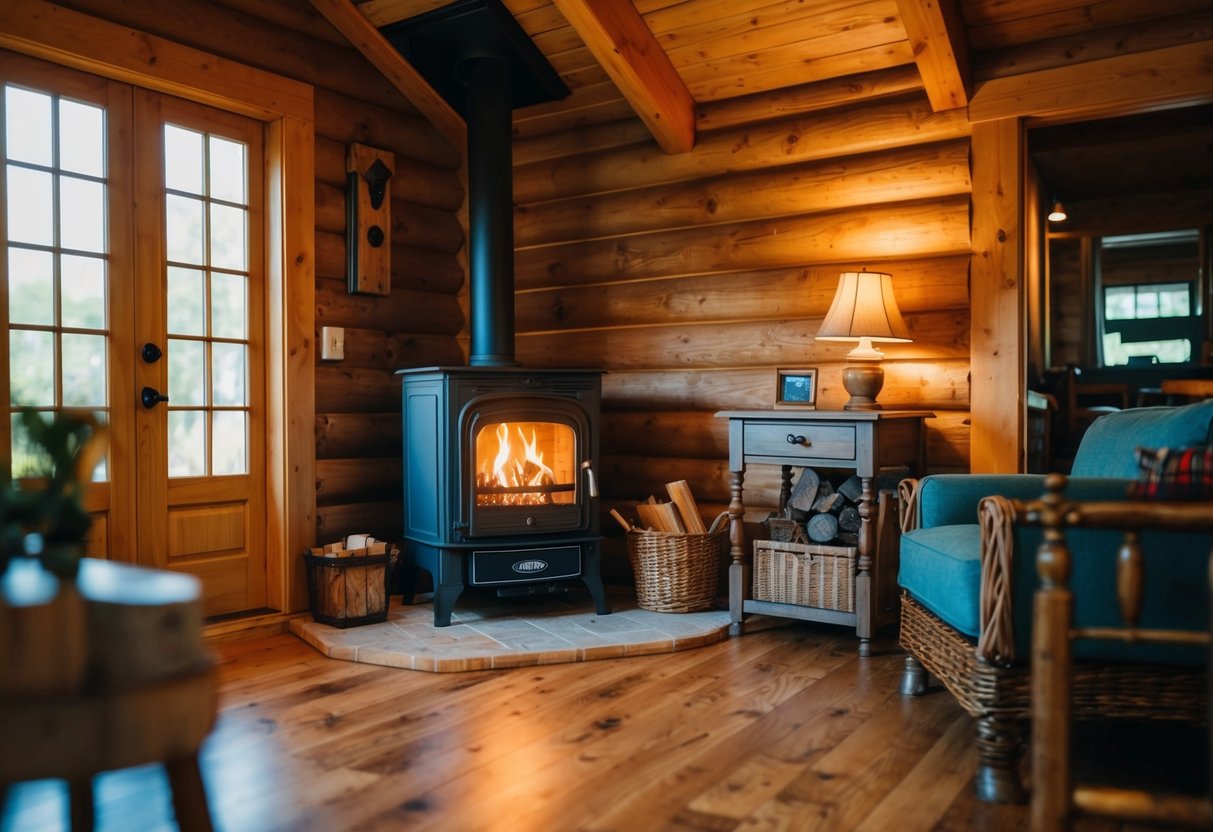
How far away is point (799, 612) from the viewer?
3.38 m

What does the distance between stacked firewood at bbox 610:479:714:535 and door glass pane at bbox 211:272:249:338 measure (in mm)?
1687

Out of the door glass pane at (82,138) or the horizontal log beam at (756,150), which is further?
the horizontal log beam at (756,150)

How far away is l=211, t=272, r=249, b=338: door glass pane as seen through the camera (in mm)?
3580

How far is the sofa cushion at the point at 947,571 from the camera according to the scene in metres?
2.19

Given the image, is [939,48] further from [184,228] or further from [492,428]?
[184,228]

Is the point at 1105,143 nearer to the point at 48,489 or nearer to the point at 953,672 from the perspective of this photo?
the point at 953,672

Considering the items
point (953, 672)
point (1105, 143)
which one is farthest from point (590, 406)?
point (1105, 143)

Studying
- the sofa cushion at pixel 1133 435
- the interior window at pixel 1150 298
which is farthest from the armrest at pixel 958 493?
the interior window at pixel 1150 298

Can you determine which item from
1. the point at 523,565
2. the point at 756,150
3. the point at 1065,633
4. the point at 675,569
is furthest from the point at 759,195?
the point at 1065,633

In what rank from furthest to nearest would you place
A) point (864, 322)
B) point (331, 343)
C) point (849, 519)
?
1. point (331, 343)
2. point (849, 519)
3. point (864, 322)

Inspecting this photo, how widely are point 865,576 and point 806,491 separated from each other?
0.42m

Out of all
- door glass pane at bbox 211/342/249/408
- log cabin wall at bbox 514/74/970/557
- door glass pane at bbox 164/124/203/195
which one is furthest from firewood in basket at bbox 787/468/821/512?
door glass pane at bbox 164/124/203/195

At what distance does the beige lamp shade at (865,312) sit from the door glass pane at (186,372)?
2336 millimetres

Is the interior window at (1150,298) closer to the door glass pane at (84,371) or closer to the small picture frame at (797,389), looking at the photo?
the small picture frame at (797,389)
